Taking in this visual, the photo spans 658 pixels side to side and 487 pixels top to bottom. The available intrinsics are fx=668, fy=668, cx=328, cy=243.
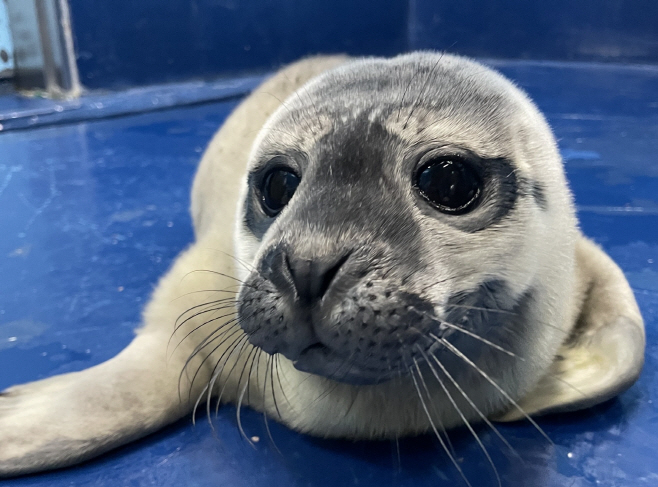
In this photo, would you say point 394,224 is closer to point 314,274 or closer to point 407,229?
point 407,229

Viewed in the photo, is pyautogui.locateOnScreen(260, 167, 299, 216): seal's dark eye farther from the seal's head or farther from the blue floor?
the blue floor

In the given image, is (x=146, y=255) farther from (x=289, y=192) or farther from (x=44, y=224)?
(x=289, y=192)

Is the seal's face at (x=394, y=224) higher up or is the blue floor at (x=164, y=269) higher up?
the seal's face at (x=394, y=224)

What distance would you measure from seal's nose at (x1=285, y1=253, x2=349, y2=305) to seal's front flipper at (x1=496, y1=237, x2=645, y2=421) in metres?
0.65

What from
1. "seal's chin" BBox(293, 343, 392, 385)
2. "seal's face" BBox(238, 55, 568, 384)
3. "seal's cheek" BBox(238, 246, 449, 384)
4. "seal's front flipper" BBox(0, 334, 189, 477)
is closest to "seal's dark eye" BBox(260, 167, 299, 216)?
"seal's face" BBox(238, 55, 568, 384)

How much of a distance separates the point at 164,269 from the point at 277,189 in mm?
1062

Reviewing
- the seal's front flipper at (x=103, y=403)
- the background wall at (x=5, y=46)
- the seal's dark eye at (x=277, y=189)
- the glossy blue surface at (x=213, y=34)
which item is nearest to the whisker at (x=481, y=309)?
the seal's dark eye at (x=277, y=189)

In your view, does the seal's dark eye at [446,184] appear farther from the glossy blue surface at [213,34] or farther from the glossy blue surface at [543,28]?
the glossy blue surface at [543,28]

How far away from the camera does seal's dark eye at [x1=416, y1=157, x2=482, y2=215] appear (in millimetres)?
1177

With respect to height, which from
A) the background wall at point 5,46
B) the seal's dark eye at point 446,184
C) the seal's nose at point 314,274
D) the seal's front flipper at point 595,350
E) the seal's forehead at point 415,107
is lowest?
the seal's front flipper at point 595,350

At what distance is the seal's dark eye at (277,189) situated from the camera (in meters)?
1.29

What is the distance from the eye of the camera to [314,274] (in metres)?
1.02

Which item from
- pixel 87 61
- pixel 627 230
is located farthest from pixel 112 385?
pixel 87 61

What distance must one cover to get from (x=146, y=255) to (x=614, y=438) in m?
1.60
